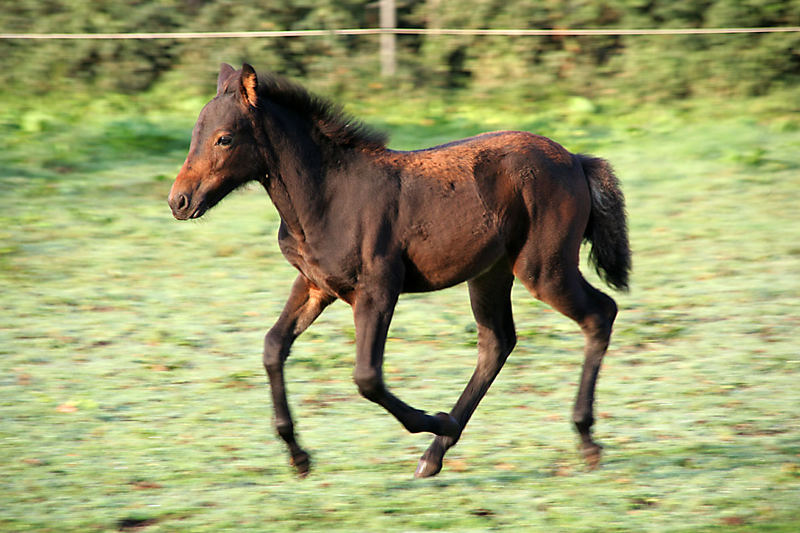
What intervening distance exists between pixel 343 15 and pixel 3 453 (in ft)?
31.5

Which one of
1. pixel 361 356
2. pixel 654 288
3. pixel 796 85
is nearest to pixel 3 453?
pixel 361 356

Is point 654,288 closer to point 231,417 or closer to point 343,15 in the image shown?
point 231,417

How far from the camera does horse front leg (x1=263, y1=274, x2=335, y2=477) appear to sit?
5.60 metres

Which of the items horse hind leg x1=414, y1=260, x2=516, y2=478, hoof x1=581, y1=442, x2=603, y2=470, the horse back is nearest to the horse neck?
the horse back

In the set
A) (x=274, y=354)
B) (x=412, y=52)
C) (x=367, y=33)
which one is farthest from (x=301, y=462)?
(x=412, y=52)

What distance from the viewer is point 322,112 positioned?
5.54 m

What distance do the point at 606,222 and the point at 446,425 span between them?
146 centimetres

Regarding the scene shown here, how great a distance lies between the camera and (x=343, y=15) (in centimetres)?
1459

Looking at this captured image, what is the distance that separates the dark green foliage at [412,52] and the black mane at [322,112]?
363 inches

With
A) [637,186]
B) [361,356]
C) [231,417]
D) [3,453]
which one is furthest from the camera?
[637,186]

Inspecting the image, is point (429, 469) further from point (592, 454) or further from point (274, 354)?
point (274, 354)

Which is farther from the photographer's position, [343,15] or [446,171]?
[343,15]

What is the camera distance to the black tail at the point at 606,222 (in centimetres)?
602

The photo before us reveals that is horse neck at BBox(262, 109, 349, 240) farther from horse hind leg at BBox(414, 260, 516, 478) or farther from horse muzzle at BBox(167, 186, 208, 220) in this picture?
horse hind leg at BBox(414, 260, 516, 478)
